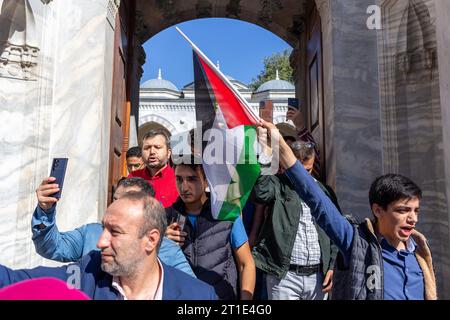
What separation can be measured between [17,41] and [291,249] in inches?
142

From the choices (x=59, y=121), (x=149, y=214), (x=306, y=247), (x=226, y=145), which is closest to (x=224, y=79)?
(x=226, y=145)

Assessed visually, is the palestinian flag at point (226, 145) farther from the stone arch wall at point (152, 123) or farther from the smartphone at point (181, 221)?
the stone arch wall at point (152, 123)

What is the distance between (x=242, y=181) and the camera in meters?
2.47

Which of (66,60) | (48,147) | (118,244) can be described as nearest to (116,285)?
(118,244)

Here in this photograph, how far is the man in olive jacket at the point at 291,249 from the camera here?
3016mm

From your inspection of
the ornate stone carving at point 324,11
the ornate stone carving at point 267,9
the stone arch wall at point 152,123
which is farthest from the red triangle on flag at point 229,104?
the stone arch wall at point 152,123

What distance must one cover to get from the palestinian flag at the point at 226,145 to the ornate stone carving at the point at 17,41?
2.89 m

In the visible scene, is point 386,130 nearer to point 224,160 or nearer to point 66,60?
point 224,160

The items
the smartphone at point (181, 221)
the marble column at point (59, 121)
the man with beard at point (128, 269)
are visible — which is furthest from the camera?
the marble column at point (59, 121)

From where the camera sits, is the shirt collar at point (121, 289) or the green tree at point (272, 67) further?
the green tree at point (272, 67)

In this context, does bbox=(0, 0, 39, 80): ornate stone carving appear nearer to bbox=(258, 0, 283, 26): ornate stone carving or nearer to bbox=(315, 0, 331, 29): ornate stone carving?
bbox=(315, 0, 331, 29): ornate stone carving

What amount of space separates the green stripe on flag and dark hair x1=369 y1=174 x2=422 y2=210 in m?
0.64

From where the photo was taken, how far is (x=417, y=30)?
5.09 meters

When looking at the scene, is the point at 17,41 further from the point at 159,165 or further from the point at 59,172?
the point at 59,172
